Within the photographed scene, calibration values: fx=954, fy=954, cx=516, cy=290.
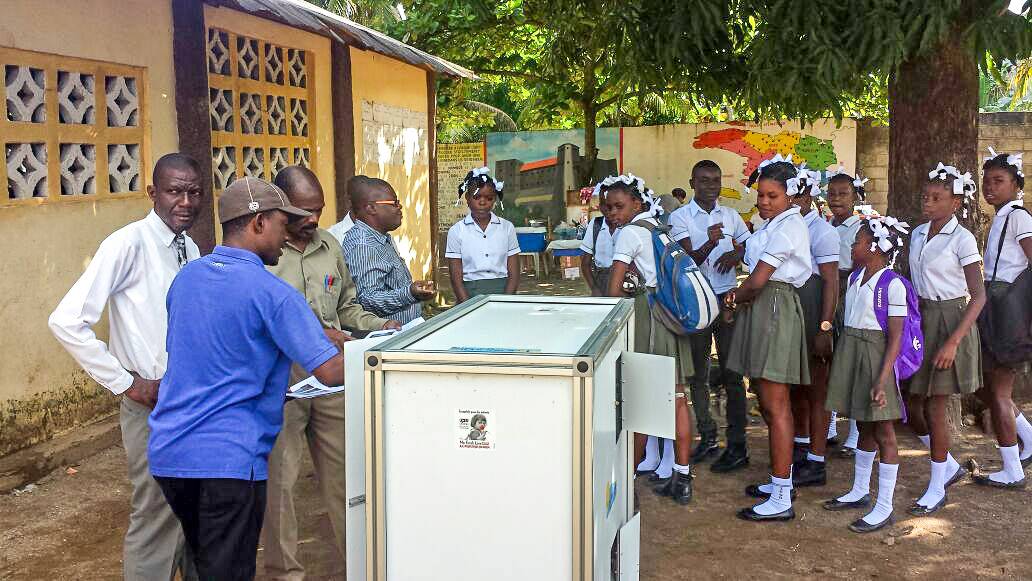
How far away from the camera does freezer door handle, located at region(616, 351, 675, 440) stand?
318 cm

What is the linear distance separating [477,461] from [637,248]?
2516mm

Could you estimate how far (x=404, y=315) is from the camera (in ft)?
15.0

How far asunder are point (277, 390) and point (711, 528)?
267 centimetres

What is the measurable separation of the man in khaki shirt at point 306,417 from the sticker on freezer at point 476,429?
117 centimetres

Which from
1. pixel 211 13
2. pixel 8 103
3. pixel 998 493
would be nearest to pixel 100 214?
pixel 8 103

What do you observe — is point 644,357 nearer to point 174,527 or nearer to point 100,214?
point 174,527

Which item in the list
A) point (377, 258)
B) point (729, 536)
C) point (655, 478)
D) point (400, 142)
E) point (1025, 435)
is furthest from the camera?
point (400, 142)

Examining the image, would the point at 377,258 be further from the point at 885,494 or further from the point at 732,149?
the point at 732,149

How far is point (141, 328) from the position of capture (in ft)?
11.1

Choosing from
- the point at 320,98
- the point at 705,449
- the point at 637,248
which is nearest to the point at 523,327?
the point at 637,248

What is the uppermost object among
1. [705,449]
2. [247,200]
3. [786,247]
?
[247,200]

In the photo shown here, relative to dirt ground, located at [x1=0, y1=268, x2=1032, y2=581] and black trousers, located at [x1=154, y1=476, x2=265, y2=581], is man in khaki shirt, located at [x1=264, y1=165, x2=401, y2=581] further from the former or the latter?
black trousers, located at [x1=154, y1=476, x2=265, y2=581]

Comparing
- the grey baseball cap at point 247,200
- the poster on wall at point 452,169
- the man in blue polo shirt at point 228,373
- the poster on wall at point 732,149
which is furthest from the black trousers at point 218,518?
the poster on wall at point 452,169

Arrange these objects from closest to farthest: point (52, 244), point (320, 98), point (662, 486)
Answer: point (662, 486) → point (52, 244) → point (320, 98)
